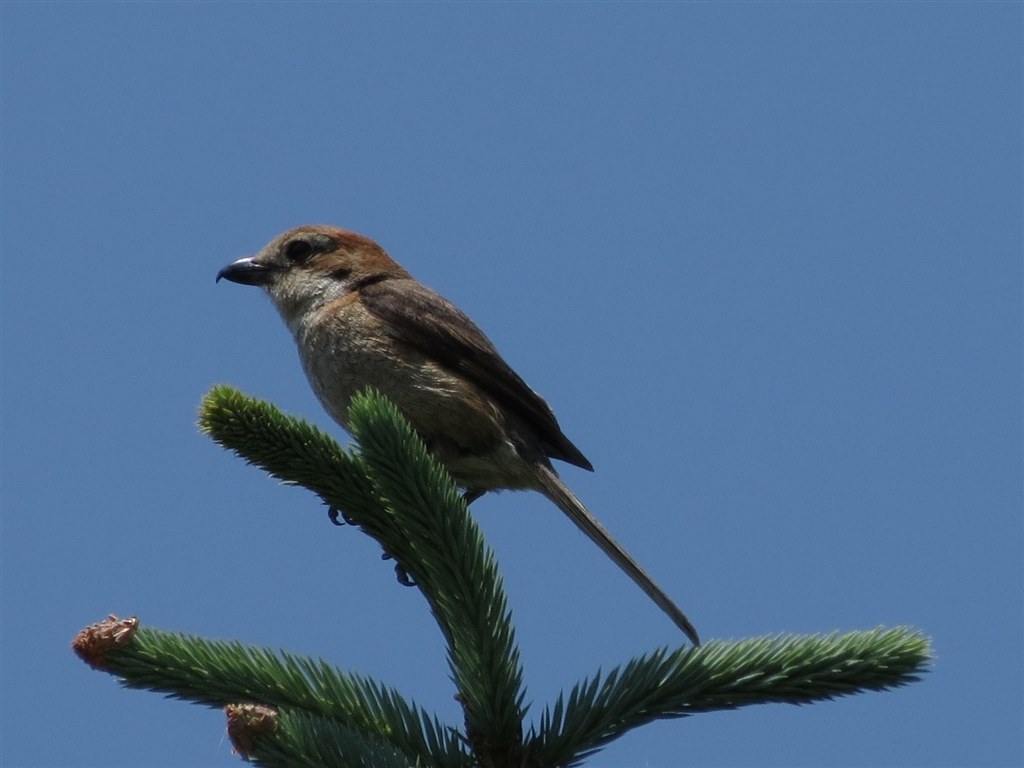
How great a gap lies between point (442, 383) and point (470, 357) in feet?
0.77

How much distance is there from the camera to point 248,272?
6.24 m

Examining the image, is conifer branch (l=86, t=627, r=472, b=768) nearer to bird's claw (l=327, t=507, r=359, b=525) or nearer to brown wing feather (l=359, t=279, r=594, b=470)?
bird's claw (l=327, t=507, r=359, b=525)

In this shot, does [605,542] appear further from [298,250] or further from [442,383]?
[298,250]

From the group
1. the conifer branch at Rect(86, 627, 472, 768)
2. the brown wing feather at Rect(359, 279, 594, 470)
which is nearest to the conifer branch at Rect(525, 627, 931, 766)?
the conifer branch at Rect(86, 627, 472, 768)

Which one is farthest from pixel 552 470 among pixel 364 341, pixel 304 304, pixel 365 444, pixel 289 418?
pixel 365 444

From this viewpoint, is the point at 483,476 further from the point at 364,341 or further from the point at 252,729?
the point at 252,729

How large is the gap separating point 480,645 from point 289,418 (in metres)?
1.03

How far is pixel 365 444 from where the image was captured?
2902 mm

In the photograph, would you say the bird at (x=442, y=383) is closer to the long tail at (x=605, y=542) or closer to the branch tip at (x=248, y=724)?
the long tail at (x=605, y=542)

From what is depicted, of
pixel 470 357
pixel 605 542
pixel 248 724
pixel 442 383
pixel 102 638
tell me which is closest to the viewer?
pixel 248 724

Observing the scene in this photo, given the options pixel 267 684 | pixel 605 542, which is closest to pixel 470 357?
pixel 605 542

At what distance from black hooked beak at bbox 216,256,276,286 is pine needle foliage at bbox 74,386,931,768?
3.50 meters

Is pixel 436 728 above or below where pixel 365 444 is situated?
below

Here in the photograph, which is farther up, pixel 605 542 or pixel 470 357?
pixel 470 357
